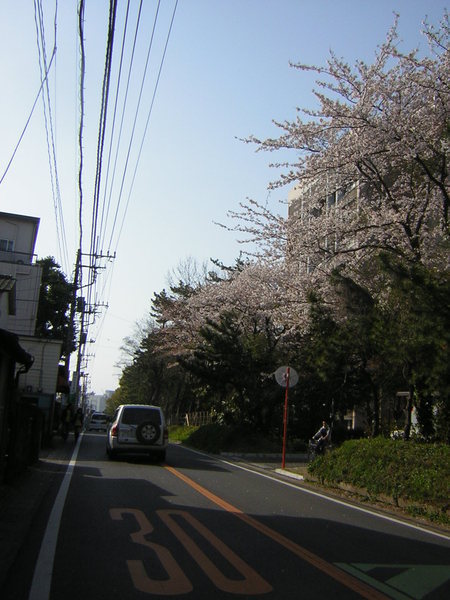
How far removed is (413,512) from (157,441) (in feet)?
31.1

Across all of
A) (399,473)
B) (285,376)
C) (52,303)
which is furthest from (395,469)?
(52,303)

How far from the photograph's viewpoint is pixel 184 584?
19.3 ft

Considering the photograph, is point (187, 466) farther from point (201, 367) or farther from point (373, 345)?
point (201, 367)

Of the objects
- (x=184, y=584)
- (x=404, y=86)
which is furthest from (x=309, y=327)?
(x=184, y=584)

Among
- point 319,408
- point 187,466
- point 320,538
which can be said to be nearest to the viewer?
point 320,538

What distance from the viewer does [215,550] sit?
732 centimetres

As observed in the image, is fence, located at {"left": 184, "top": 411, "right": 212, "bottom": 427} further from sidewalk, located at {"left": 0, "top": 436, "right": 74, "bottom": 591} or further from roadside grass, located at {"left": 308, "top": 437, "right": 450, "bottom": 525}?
roadside grass, located at {"left": 308, "top": 437, "right": 450, "bottom": 525}

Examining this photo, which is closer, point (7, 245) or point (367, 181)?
point (367, 181)

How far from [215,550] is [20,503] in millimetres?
4204

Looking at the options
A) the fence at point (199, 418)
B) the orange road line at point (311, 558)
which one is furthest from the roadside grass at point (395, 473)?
the fence at point (199, 418)

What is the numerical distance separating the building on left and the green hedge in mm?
7271

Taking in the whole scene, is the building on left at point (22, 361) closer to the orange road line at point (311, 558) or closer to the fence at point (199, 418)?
the orange road line at point (311, 558)

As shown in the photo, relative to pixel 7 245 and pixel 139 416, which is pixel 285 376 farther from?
pixel 7 245

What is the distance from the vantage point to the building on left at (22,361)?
1236 centimetres
